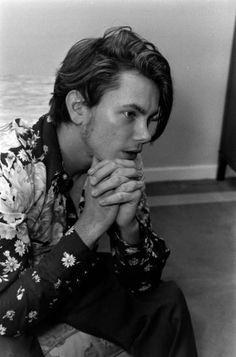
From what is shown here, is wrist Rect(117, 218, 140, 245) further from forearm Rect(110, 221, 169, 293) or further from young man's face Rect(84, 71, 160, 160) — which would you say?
young man's face Rect(84, 71, 160, 160)

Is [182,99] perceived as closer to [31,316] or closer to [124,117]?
[124,117]

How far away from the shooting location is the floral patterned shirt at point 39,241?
41.1 inches

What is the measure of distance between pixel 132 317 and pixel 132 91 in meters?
0.52

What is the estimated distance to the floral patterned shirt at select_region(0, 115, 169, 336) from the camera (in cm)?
104

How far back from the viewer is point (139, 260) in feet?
4.13

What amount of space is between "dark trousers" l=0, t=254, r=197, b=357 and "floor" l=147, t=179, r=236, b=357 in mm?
473

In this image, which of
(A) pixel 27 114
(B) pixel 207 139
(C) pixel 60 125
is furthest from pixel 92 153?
(B) pixel 207 139

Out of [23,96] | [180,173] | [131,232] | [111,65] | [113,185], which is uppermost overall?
[111,65]

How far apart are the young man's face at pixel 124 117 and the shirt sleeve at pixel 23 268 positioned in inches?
8.3

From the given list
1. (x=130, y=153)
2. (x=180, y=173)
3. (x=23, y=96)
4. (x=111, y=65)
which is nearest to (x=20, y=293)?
(x=130, y=153)

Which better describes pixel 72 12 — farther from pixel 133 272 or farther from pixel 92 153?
pixel 133 272

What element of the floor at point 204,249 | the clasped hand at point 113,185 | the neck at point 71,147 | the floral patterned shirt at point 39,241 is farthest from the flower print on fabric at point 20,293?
the floor at point 204,249

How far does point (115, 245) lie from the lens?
127 centimetres

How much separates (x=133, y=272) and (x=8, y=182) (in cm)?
40
